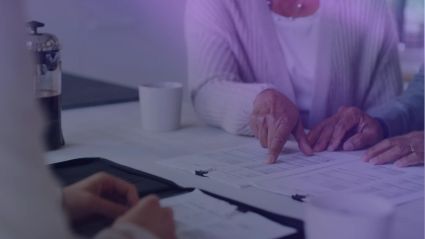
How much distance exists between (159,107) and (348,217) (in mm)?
848

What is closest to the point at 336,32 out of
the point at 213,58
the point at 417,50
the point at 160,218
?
the point at 213,58

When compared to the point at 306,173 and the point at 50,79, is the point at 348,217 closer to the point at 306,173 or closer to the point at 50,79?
the point at 306,173

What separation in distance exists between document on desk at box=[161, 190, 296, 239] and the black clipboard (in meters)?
0.01

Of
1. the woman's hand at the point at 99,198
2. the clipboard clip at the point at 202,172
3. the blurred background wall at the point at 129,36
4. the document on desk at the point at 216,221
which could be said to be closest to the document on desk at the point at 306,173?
the clipboard clip at the point at 202,172

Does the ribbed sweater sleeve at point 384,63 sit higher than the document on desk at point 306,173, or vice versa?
the ribbed sweater sleeve at point 384,63

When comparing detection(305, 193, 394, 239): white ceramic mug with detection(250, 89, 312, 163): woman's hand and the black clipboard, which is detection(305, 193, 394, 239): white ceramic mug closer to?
the black clipboard

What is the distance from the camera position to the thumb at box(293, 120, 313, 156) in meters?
1.33

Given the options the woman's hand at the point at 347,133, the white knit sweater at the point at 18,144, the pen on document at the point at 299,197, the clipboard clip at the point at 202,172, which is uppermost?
the white knit sweater at the point at 18,144

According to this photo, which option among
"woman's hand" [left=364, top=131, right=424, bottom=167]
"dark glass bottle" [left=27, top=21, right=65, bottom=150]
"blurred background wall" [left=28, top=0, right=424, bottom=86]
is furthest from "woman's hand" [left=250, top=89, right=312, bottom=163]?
"blurred background wall" [left=28, top=0, right=424, bottom=86]

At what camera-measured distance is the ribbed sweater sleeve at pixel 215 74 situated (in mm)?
1529

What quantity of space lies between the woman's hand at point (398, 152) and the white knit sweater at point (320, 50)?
468 mm

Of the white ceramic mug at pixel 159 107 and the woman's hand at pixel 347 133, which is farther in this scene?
the white ceramic mug at pixel 159 107

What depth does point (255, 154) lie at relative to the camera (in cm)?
132

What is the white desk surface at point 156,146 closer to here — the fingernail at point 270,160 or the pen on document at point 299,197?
the pen on document at point 299,197
